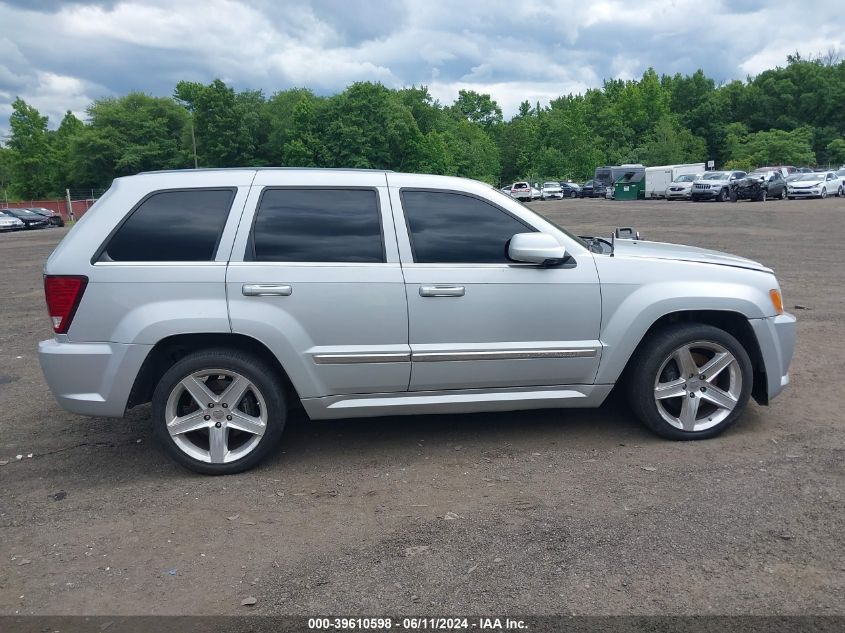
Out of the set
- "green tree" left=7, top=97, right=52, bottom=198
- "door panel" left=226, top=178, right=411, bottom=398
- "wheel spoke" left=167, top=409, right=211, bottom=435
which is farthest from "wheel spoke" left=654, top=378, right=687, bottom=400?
"green tree" left=7, top=97, right=52, bottom=198

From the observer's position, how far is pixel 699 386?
4.55m

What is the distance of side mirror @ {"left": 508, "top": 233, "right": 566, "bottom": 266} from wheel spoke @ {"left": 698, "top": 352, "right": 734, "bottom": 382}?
1.28m

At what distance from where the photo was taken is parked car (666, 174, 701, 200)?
42156 millimetres

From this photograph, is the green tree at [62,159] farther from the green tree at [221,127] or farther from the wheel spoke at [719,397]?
the wheel spoke at [719,397]

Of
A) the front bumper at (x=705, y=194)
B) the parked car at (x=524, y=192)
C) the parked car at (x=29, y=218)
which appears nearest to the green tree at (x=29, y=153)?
the parked car at (x=29, y=218)

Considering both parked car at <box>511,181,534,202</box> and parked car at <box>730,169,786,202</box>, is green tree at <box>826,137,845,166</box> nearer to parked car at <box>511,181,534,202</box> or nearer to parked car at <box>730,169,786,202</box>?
parked car at <box>511,181,534,202</box>

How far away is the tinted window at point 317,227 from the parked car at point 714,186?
38.2m

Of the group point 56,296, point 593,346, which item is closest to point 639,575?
point 593,346

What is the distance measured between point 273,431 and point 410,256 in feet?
4.49

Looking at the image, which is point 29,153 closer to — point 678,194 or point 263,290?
point 678,194

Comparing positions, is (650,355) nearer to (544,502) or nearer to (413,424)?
(544,502)

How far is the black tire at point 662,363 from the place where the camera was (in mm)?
4457

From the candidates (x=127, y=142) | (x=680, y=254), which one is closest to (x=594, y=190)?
(x=127, y=142)

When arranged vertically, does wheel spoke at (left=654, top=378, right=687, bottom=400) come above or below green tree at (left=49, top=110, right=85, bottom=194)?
below
